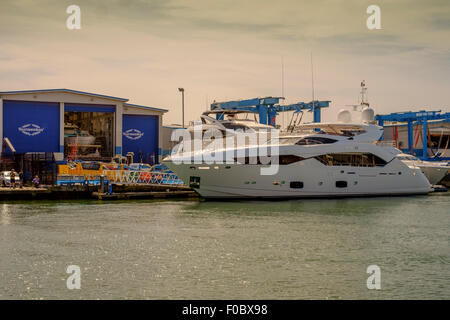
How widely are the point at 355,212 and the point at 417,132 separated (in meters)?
43.3

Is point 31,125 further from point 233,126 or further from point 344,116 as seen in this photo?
point 344,116

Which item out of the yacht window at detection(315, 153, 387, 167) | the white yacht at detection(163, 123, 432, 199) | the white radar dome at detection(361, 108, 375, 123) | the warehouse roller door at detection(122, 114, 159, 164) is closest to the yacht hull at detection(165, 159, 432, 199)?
the white yacht at detection(163, 123, 432, 199)

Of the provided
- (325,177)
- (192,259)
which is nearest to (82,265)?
(192,259)

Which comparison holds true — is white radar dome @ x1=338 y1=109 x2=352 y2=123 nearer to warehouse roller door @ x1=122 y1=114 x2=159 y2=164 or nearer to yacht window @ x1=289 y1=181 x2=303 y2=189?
yacht window @ x1=289 y1=181 x2=303 y2=189

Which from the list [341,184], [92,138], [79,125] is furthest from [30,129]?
[341,184]

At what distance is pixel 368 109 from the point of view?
1766 inches

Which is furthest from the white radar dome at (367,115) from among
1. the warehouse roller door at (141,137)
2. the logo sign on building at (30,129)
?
the logo sign on building at (30,129)

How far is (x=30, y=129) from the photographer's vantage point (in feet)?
158

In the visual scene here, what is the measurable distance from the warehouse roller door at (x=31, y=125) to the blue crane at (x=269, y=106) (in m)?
14.5

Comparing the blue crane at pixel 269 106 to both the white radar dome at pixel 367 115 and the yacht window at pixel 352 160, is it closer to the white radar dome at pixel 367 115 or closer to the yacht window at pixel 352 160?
the white radar dome at pixel 367 115

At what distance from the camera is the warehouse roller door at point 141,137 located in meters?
54.6

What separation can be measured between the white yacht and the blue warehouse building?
63.8ft
